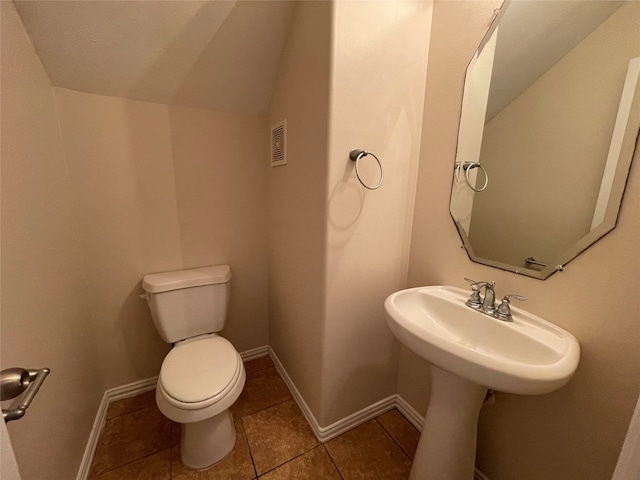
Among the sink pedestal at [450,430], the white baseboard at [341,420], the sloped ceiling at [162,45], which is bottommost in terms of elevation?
the white baseboard at [341,420]

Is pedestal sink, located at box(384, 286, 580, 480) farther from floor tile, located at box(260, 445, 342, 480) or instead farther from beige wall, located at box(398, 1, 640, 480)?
floor tile, located at box(260, 445, 342, 480)

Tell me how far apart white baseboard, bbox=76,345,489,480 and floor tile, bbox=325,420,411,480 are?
0.04m

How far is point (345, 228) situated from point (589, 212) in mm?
782

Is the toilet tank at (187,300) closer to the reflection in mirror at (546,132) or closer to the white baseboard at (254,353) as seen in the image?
the white baseboard at (254,353)

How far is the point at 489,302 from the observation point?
38.4 inches

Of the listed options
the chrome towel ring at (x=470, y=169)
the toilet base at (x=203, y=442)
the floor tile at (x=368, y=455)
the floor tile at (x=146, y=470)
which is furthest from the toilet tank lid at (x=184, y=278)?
the chrome towel ring at (x=470, y=169)

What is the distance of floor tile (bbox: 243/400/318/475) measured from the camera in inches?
49.0

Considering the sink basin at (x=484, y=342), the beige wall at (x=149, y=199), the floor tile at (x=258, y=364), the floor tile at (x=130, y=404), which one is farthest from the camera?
the floor tile at (x=258, y=364)

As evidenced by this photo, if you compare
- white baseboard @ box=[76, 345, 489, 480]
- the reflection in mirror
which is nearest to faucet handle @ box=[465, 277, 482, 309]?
the reflection in mirror

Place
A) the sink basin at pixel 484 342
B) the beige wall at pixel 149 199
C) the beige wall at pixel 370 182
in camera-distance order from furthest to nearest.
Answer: the beige wall at pixel 149 199 → the beige wall at pixel 370 182 → the sink basin at pixel 484 342

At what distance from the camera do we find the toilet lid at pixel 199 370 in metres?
1.09

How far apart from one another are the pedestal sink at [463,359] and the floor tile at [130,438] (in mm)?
1224

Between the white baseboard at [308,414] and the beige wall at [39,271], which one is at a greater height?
the beige wall at [39,271]

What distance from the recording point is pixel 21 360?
2.53 ft
